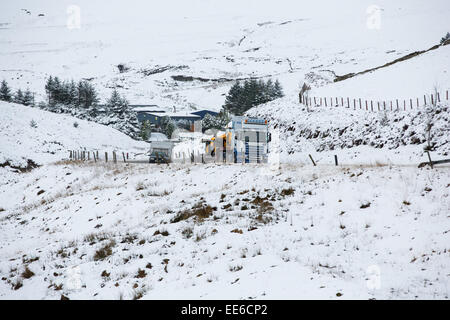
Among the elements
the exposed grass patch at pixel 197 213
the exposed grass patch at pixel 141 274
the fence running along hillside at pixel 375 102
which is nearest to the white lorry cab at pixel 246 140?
the exposed grass patch at pixel 197 213

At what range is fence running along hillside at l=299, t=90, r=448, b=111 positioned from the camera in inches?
1160

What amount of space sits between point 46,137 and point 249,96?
1849 inches

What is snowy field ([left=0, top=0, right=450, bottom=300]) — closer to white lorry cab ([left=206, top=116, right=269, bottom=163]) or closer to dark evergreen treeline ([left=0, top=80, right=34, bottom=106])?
white lorry cab ([left=206, top=116, right=269, bottom=163])

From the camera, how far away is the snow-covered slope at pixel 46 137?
4731 centimetres

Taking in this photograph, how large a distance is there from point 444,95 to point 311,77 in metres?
44.9

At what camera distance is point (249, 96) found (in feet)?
261

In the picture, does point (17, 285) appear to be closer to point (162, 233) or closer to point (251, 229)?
point (162, 233)

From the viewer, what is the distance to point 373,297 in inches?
207

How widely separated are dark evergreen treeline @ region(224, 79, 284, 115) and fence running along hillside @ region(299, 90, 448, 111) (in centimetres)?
2916

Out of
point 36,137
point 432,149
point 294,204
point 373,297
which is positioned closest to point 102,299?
point 373,297

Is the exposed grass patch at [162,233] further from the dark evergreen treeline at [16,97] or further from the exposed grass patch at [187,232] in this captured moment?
the dark evergreen treeline at [16,97]

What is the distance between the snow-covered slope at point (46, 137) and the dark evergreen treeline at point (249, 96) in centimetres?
2625

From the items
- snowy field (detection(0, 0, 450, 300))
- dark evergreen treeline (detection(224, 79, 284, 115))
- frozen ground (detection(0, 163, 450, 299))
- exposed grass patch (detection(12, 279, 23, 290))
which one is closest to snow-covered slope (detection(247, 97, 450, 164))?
snowy field (detection(0, 0, 450, 300))

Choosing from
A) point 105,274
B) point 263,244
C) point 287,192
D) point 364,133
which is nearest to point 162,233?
point 105,274
